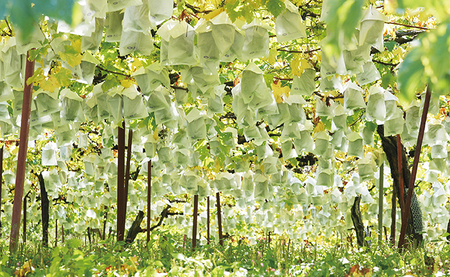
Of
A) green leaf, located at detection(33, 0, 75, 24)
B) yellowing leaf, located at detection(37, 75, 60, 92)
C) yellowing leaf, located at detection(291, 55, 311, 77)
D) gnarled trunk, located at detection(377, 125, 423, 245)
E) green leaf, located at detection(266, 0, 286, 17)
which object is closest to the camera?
green leaf, located at detection(33, 0, 75, 24)

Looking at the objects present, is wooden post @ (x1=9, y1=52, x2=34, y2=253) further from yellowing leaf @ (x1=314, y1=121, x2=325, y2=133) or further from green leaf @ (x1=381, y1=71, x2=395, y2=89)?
yellowing leaf @ (x1=314, y1=121, x2=325, y2=133)

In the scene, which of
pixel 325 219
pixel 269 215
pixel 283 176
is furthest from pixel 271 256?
pixel 269 215

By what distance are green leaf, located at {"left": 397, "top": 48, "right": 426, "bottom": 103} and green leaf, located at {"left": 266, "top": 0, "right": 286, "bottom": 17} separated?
1.33 m

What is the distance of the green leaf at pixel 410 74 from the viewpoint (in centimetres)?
55

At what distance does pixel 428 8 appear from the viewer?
1.76ft

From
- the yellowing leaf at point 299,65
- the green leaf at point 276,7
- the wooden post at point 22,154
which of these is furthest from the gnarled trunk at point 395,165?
the wooden post at point 22,154

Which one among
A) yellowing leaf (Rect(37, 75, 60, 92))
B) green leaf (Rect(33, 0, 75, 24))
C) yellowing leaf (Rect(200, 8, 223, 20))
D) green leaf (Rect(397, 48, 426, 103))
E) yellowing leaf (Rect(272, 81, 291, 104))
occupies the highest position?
yellowing leaf (Rect(200, 8, 223, 20))

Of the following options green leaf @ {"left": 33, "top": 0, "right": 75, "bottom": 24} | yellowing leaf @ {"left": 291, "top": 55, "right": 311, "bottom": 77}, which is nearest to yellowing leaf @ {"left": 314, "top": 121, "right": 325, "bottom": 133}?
yellowing leaf @ {"left": 291, "top": 55, "right": 311, "bottom": 77}

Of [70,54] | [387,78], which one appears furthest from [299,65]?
[70,54]

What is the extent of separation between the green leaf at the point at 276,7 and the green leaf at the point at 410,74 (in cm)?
133

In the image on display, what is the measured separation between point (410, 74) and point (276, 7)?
1.36m

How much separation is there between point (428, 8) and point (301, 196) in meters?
7.69

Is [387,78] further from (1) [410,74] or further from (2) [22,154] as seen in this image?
(1) [410,74]

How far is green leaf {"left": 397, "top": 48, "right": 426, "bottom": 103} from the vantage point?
1.81ft
